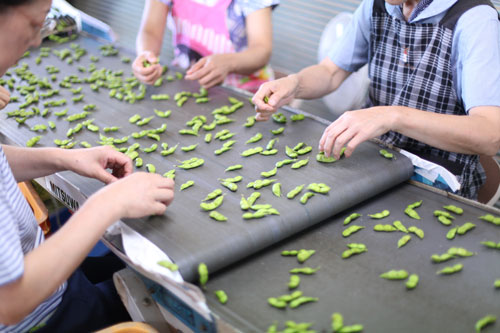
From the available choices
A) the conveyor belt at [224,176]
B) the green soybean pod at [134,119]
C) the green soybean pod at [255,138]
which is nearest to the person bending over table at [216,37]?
the conveyor belt at [224,176]

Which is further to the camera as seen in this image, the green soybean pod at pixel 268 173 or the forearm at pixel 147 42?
the forearm at pixel 147 42

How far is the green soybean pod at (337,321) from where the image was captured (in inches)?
44.4

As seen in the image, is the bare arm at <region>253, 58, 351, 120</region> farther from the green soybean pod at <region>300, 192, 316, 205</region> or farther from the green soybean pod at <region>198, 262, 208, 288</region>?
the green soybean pod at <region>198, 262, 208, 288</region>

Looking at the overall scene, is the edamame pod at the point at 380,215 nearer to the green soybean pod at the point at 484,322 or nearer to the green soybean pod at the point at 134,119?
the green soybean pod at the point at 484,322

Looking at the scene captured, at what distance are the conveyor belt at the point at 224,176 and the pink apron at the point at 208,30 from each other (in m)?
0.50

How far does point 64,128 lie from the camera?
2.10 m

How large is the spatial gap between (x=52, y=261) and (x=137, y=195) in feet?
0.93

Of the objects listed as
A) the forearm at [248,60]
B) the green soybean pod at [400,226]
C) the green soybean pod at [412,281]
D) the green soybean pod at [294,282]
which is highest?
the forearm at [248,60]

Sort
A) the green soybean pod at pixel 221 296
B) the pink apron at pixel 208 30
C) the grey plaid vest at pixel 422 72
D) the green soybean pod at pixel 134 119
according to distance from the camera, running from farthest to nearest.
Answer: the pink apron at pixel 208 30, the green soybean pod at pixel 134 119, the grey plaid vest at pixel 422 72, the green soybean pod at pixel 221 296

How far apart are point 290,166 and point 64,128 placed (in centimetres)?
107

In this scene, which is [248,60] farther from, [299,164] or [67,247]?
[67,247]

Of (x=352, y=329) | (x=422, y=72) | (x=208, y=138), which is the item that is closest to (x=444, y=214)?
(x=352, y=329)

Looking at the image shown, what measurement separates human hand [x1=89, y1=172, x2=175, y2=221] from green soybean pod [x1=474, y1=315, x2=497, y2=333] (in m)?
0.89

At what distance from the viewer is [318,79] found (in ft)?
7.63
